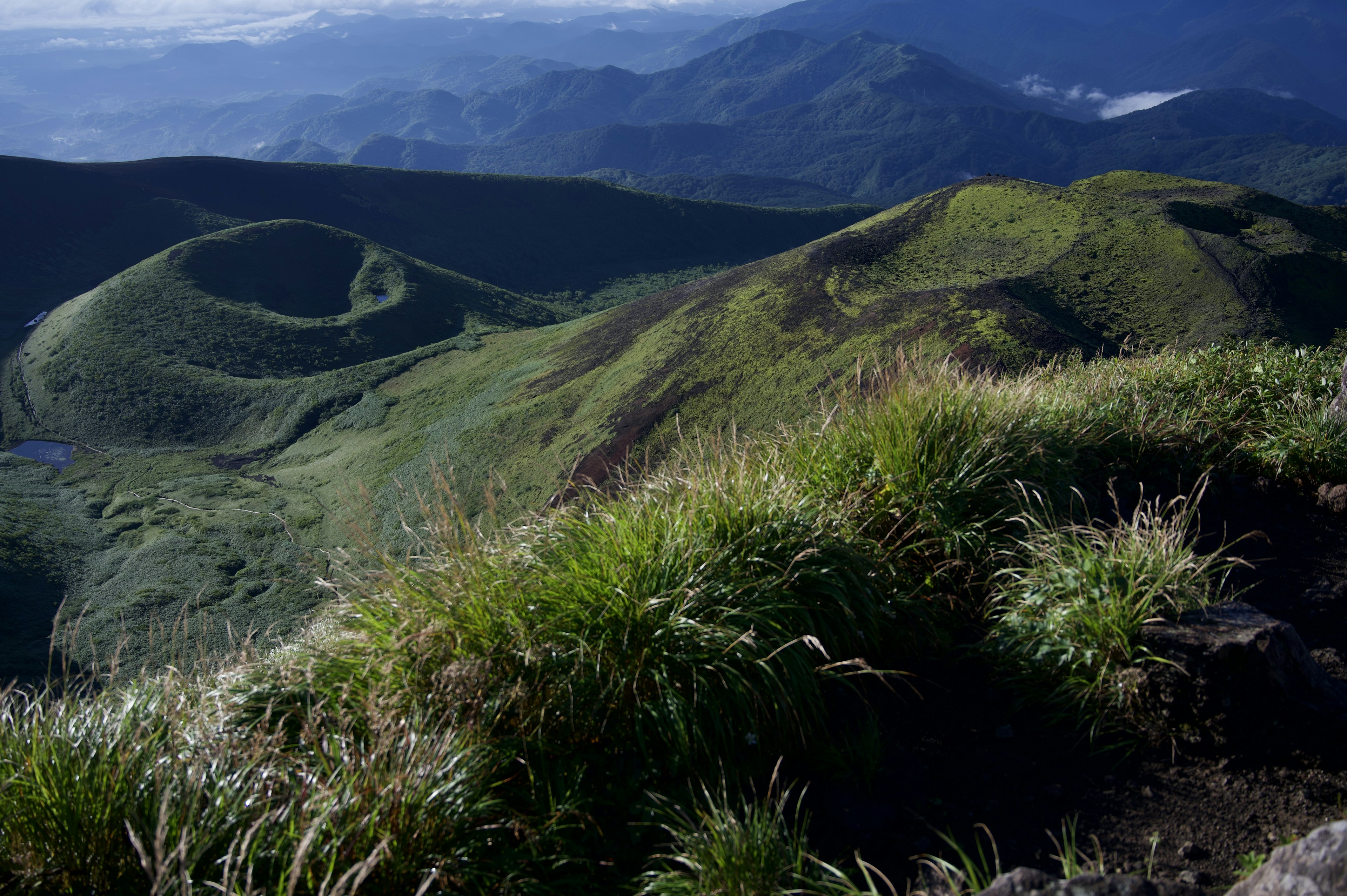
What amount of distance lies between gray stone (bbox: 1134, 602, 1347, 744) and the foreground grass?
13 centimetres

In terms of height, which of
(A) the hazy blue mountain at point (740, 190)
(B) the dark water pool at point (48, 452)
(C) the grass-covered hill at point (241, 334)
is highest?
(A) the hazy blue mountain at point (740, 190)

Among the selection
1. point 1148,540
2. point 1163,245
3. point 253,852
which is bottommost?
point 253,852

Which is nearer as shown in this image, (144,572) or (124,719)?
(124,719)

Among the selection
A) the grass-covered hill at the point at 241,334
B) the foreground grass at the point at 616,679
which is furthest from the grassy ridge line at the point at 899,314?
the grass-covered hill at the point at 241,334

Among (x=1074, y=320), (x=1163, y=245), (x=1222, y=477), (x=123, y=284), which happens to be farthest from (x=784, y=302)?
(x=123, y=284)

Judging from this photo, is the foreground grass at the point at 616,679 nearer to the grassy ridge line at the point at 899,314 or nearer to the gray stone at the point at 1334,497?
the gray stone at the point at 1334,497

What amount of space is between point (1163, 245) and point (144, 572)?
28.3 meters

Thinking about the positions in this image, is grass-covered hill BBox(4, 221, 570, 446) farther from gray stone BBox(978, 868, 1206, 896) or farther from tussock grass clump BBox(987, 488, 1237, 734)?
gray stone BBox(978, 868, 1206, 896)

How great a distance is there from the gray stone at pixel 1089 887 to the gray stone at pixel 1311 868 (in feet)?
0.65

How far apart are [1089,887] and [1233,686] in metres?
1.64

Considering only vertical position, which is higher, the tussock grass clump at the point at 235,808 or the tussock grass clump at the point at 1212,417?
the tussock grass clump at the point at 1212,417

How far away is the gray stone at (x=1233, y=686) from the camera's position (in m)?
3.09

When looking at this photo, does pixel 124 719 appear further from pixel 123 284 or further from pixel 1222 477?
pixel 123 284

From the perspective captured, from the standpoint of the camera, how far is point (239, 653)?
3768 millimetres
